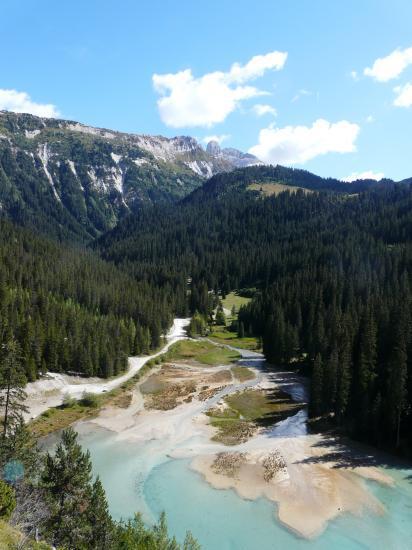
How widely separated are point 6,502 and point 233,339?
5623 inches

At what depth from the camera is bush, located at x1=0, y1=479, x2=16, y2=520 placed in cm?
2760

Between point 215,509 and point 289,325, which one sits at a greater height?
point 289,325

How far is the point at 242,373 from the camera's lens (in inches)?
4670

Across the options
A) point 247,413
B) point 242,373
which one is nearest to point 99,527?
point 247,413

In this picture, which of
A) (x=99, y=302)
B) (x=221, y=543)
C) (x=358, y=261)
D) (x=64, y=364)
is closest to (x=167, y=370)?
(x=64, y=364)

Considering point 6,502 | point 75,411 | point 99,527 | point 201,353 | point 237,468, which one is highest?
point 6,502

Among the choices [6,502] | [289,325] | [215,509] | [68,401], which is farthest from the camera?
[289,325]

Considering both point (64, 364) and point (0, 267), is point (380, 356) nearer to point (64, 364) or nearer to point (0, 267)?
point (64, 364)

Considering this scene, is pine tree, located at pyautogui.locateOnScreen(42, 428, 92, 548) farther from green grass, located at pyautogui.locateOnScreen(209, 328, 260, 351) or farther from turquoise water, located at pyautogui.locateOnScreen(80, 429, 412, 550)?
green grass, located at pyautogui.locateOnScreen(209, 328, 260, 351)

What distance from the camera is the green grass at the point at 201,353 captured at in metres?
135

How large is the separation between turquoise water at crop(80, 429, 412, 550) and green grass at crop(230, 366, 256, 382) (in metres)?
52.4

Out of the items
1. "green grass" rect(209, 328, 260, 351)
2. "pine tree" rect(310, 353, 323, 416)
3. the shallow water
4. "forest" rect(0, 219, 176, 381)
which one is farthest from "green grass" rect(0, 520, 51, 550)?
"green grass" rect(209, 328, 260, 351)

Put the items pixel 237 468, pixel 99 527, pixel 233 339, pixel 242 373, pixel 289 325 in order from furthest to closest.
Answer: pixel 233 339 → pixel 289 325 → pixel 242 373 → pixel 237 468 → pixel 99 527

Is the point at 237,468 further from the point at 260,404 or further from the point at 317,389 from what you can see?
the point at 260,404
